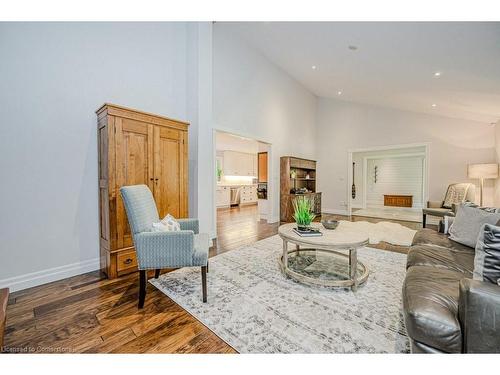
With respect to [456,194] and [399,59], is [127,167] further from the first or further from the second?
[456,194]

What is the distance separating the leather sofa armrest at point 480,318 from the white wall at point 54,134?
337cm

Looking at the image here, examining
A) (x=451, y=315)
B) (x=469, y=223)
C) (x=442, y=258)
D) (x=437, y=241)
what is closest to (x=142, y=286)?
(x=451, y=315)

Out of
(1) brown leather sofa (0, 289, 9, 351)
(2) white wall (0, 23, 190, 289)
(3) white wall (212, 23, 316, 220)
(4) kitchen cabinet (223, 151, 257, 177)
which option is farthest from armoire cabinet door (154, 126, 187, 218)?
(4) kitchen cabinet (223, 151, 257, 177)

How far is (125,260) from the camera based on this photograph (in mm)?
2564

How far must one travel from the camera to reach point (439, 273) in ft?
5.22

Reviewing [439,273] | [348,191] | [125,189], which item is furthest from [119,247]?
[348,191]

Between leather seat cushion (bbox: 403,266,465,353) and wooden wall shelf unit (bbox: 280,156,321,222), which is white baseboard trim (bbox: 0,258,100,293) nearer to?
leather seat cushion (bbox: 403,266,465,353)

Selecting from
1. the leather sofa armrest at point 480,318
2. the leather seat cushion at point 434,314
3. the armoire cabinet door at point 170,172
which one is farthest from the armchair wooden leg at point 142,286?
the leather sofa armrest at point 480,318

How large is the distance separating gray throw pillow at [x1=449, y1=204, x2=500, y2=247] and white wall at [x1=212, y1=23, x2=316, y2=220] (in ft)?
11.9

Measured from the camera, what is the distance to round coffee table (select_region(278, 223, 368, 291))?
213 centimetres

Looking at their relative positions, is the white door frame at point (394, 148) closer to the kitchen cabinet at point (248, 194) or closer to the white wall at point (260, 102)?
the white wall at point (260, 102)

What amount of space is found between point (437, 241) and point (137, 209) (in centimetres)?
302

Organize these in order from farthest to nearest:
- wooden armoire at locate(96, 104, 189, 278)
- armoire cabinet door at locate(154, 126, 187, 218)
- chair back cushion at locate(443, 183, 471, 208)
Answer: chair back cushion at locate(443, 183, 471, 208) < armoire cabinet door at locate(154, 126, 187, 218) < wooden armoire at locate(96, 104, 189, 278)
